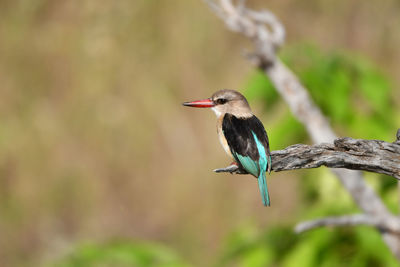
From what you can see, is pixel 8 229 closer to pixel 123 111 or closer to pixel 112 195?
pixel 112 195

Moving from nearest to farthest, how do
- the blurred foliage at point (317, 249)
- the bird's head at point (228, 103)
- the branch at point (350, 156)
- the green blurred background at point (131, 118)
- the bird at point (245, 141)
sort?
the branch at point (350, 156)
the bird at point (245, 141)
the bird's head at point (228, 103)
the blurred foliage at point (317, 249)
the green blurred background at point (131, 118)

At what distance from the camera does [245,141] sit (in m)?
2.96

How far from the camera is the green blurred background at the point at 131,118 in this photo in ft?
25.1

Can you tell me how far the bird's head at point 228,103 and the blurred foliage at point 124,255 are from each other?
999 mm

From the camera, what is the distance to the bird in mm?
2813

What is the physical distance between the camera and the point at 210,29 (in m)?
8.23

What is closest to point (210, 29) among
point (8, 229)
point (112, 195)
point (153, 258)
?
point (112, 195)

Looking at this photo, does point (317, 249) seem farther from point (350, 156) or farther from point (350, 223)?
point (350, 156)

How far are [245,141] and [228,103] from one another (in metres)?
0.61

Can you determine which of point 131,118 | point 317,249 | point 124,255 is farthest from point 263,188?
point 131,118

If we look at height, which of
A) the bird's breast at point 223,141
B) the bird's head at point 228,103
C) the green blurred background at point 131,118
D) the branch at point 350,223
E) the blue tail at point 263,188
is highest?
the green blurred background at point 131,118

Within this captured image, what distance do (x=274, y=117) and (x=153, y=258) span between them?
1.49 m

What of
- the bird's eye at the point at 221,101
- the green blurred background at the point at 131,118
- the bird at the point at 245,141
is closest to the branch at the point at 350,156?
the bird at the point at 245,141

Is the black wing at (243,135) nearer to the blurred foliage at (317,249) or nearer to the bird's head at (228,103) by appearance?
the bird's head at (228,103)
